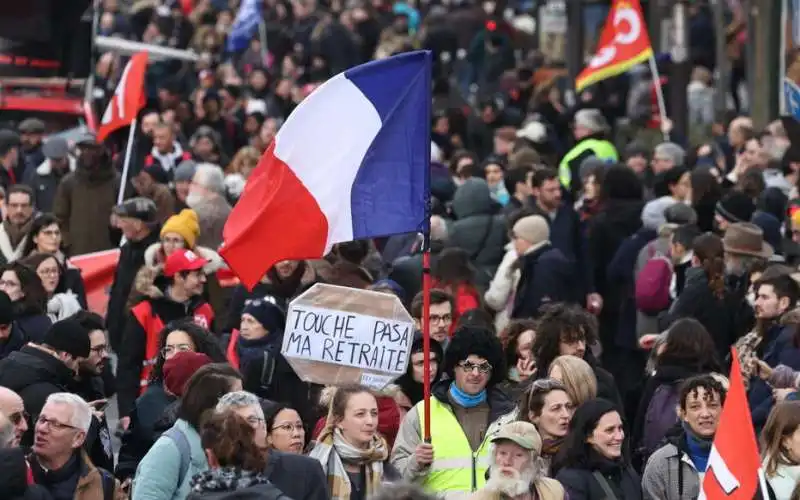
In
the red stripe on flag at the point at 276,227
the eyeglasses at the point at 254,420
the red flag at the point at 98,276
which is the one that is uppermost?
the red stripe on flag at the point at 276,227

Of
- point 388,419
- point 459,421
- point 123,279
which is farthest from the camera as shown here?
point 123,279

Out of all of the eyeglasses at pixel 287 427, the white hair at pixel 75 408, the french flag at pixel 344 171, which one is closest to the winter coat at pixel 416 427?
the eyeglasses at pixel 287 427

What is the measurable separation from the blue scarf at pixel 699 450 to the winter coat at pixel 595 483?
54 centimetres

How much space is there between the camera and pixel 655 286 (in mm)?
14727

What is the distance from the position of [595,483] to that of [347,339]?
1871 mm

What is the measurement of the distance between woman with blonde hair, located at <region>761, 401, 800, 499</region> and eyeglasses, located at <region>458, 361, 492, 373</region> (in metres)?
1.34

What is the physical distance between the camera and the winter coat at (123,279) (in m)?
15.1

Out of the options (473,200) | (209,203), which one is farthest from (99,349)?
(473,200)

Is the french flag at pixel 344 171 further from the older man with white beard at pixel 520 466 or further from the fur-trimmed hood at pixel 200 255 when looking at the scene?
the fur-trimmed hood at pixel 200 255

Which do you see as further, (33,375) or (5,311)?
(5,311)

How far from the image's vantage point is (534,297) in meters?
14.8

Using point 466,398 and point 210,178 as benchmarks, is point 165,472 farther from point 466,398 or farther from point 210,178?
point 210,178

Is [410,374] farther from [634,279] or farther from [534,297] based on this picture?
[634,279]

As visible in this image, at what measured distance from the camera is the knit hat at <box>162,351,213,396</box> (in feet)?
34.7
